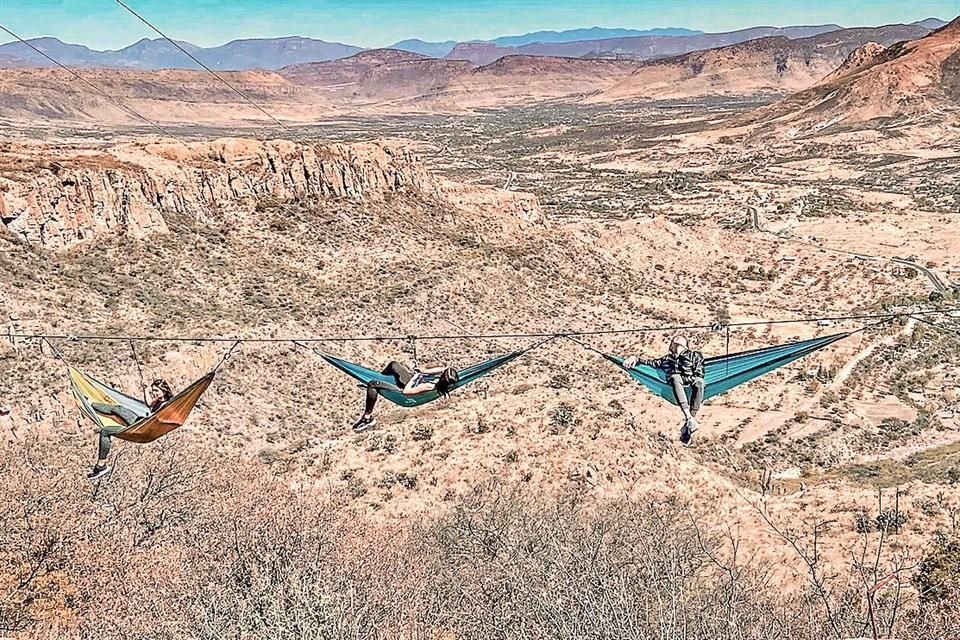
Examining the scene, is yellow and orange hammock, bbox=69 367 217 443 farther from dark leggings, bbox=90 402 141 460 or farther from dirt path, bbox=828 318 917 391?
dirt path, bbox=828 318 917 391

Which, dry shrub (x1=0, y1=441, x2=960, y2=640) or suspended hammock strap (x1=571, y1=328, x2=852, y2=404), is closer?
dry shrub (x1=0, y1=441, x2=960, y2=640)

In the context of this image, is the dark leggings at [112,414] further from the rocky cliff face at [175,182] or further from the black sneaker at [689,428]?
the rocky cliff face at [175,182]

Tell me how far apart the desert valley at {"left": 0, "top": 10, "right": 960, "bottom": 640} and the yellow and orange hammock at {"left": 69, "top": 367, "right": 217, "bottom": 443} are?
1.17m

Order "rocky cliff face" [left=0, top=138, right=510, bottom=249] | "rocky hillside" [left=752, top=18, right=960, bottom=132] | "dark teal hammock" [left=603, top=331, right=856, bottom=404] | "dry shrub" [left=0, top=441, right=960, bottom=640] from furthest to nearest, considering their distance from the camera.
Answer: "rocky hillside" [left=752, top=18, right=960, bottom=132] < "rocky cliff face" [left=0, top=138, right=510, bottom=249] < "dark teal hammock" [left=603, top=331, right=856, bottom=404] < "dry shrub" [left=0, top=441, right=960, bottom=640]

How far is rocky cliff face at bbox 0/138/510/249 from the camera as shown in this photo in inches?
1011

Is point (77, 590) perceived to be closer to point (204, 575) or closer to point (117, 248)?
point (204, 575)

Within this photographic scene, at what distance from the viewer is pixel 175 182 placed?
30.4 metres

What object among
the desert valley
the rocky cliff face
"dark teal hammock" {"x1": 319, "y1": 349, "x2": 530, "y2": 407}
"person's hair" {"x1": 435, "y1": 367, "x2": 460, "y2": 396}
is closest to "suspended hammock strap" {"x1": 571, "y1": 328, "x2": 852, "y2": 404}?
the desert valley

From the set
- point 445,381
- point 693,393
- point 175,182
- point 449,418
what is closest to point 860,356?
point 449,418

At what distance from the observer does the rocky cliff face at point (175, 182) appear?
25672 millimetres

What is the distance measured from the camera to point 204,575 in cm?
1138

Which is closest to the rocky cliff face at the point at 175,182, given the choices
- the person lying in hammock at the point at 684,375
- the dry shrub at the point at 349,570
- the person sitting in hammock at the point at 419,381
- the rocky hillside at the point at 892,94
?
the dry shrub at the point at 349,570

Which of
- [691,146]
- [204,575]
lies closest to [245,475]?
[204,575]

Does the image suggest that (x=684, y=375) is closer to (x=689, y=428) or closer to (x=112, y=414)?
(x=689, y=428)
